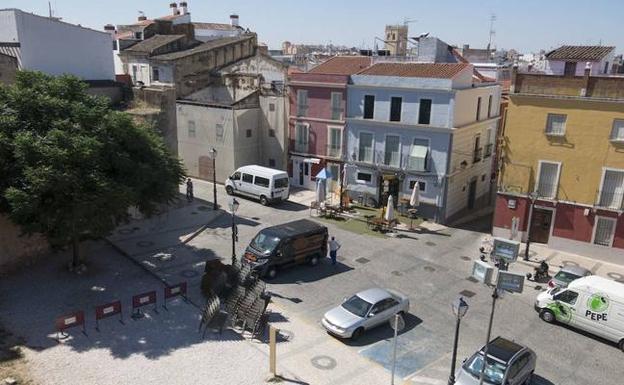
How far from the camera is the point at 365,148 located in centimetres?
3186

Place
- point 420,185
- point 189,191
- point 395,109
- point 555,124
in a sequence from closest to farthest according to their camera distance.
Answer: point 555,124, point 395,109, point 420,185, point 189,191

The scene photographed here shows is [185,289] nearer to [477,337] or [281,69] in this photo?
[477,337]

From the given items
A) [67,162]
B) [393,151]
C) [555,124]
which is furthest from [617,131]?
[67,162]

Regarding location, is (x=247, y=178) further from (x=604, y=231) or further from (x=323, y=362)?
(x=604, y=231)

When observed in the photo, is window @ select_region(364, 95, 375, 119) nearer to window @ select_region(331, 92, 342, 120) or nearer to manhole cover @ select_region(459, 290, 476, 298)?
window @ select_region(331, 92, 342, 120)

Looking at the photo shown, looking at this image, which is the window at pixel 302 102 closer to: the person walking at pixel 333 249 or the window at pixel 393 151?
the window at pixel 393 151

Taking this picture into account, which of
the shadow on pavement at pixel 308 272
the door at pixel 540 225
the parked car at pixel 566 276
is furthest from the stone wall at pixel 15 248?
the door at pixel 540 225

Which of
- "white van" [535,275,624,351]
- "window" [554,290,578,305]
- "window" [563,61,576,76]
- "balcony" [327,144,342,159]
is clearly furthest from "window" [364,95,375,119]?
"window" [554,290,578,305]

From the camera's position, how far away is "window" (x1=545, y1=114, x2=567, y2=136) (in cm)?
2465

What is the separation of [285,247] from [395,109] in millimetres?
12981

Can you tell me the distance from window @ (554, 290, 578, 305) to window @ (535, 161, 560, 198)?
851cm

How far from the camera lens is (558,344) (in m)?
17.5

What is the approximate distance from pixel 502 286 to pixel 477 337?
6524 mm

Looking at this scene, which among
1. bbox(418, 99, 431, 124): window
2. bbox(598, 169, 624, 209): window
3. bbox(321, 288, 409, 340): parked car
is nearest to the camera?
bbox(321, 288, 409, 340): parked car
